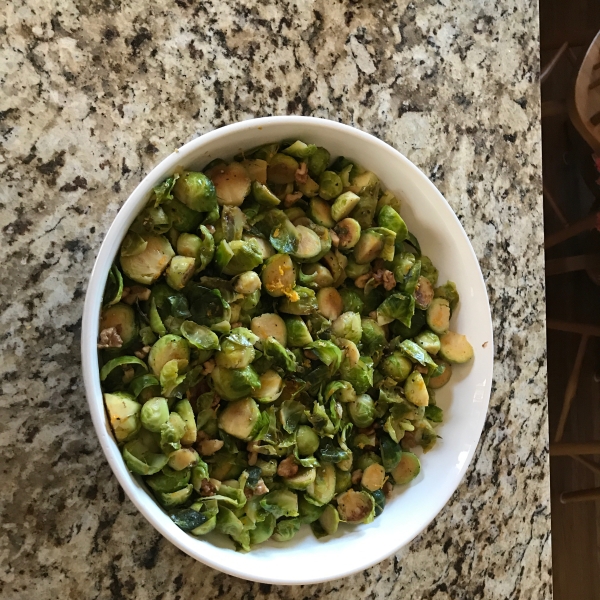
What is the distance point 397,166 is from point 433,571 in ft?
2.08

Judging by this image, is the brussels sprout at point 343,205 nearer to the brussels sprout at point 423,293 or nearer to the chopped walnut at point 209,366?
the brussels sprout at point 423,293

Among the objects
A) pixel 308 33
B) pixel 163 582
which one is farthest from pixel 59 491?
pixel 308 33

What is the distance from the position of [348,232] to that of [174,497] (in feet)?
1.33

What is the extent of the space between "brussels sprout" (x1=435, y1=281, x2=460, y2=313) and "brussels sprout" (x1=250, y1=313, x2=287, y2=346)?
25cm

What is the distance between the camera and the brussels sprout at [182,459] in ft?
2.41

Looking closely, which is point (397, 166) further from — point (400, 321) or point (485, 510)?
point (485, 510)

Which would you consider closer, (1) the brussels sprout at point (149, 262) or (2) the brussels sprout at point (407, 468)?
(1) the brussels sprout at point (149, 262)

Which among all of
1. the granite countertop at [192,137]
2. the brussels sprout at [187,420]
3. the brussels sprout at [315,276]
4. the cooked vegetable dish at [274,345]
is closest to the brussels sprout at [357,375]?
the cooked vegetable dish at [274,345]

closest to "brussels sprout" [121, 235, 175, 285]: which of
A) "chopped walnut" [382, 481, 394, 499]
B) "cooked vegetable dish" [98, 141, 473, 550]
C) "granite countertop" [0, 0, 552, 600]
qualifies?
"cooked vegetable dish" [98, 141, 473, 550]

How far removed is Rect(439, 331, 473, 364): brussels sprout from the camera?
0.90 m

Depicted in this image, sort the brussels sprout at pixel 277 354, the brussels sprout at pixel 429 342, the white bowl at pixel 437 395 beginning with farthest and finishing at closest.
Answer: the brussels sprout at pixel 429 342
the brussels sprout at pixel 277 354
the white bowl at pixel 437 395

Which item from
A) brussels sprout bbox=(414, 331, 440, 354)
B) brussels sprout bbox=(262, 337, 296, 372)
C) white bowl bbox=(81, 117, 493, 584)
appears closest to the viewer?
white bowl bbox=(81, 117, 493, 584)

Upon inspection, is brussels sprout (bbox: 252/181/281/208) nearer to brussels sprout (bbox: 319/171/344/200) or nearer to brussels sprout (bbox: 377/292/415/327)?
brussels sprout (bbox: 319/171/344/200)

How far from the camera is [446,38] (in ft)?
3.41
